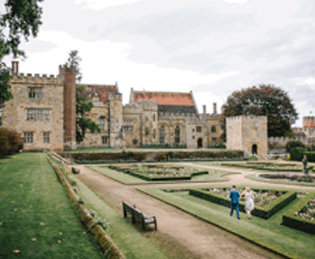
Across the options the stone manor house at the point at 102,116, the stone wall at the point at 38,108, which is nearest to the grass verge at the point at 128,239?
the stone wall at the point at 38,108

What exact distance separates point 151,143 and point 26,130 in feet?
81.9

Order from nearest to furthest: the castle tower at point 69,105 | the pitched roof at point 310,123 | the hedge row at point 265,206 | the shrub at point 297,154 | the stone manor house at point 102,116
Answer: the hedge row at point 265,206
the stone manor house at point 102,116
the castle tower at point 69,105
the shrub at point 297,154
the pitched roof at point 310,123

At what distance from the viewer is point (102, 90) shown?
163ft

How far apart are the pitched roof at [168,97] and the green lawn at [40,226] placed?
173 ft

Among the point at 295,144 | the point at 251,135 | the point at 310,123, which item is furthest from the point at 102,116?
the point at 310,123

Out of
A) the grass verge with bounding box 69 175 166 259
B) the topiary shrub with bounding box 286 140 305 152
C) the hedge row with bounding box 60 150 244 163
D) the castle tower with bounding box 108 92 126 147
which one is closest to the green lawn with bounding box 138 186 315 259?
the grass verge with bounding box 69 175 166 259

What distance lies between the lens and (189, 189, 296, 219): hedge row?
9781 millimetres

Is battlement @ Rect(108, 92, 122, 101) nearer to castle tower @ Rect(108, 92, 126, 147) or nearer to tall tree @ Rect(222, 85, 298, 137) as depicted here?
castle tower @ Rect(108, 92, 126, 147)

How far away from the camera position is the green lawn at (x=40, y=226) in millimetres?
5328

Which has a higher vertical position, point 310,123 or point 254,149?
point 310,123

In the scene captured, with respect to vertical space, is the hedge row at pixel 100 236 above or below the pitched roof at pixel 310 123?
below

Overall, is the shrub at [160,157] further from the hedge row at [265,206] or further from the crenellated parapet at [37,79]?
the hedge row at [265,206]

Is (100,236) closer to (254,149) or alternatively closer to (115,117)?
(254,149)

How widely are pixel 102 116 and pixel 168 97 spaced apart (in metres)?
22.0
